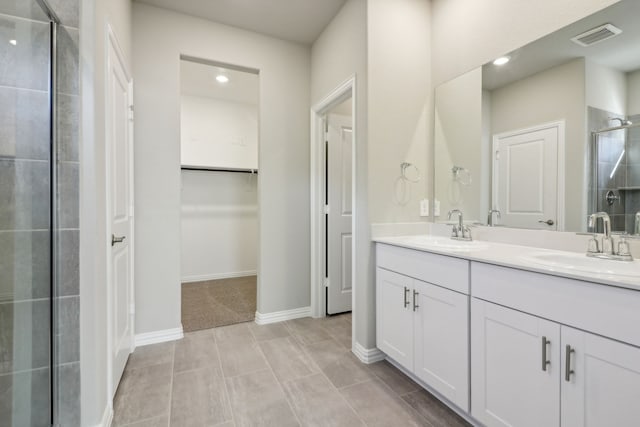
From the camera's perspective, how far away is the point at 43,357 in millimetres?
1269

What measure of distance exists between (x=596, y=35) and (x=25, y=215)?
2764mm

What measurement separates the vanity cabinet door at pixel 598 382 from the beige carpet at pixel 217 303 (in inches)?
96.5

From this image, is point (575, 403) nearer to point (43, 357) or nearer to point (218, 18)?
point (43, 357)

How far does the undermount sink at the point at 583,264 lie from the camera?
1.08 m

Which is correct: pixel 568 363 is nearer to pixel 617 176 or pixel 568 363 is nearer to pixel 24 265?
pixel 617 176

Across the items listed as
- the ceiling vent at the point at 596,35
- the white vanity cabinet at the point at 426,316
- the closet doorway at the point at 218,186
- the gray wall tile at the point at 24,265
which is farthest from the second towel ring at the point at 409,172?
the closet doorway at the point at 218,186

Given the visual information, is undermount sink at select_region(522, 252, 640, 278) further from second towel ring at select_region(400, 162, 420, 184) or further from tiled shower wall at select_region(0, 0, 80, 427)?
tiled shower wall at select_region(0, 0, 80, 427)

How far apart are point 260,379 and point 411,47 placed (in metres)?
2.61

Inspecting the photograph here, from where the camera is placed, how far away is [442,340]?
1538 mm

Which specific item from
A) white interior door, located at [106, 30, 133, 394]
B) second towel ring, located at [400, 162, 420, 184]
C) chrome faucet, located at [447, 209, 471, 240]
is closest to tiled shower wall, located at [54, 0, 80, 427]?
white interior door, located at [106, 30, 133, 394]

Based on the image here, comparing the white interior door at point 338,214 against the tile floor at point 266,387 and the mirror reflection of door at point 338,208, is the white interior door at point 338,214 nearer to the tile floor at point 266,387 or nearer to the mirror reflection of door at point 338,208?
the mirror reflection of door at point 338,208

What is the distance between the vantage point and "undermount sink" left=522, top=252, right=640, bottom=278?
108 centimetres

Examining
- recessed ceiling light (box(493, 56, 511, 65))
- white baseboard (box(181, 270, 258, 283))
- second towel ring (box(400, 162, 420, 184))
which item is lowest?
white baseboard (box(181, 270, 258, 283))

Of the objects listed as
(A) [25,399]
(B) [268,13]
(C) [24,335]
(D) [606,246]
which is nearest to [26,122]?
(C) [24,335]
